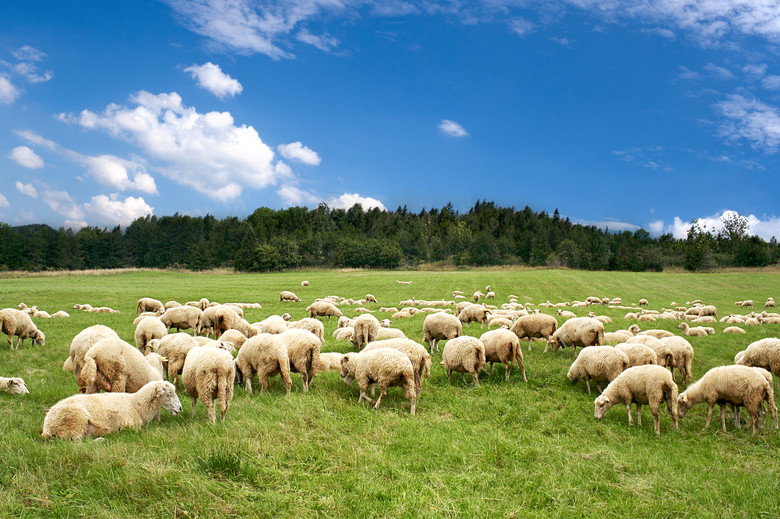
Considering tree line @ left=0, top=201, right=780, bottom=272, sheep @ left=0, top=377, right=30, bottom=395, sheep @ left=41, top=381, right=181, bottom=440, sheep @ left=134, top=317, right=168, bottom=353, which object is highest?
tree line @ left=0, top=201, right=780, bottom=272

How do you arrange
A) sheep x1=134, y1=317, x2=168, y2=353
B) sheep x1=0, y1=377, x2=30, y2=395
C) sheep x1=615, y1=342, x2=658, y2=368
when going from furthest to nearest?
sheep x1=134, y1=317, x2=168, y2=353, sheep x1=615, y1=342, x2=658, y2=368, sheep x1=0, y1=377, x2=30, y2=395

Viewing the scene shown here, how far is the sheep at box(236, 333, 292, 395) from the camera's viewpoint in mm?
9633

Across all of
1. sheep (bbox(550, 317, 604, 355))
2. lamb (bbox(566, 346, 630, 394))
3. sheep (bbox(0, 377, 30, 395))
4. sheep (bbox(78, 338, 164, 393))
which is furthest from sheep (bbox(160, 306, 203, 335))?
lamb (bbox(566, 346, 630, 394))

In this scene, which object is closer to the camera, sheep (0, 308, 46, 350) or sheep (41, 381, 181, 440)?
sheep (41, 381, 181, 440)

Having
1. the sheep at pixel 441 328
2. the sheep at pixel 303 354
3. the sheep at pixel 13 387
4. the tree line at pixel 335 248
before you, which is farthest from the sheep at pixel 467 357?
the tree line at pixel 335 248

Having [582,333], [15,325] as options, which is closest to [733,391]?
[582,333]

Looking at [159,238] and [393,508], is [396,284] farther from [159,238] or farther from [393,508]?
[159,238]

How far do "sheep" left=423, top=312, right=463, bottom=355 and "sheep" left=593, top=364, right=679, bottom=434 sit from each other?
6152mm

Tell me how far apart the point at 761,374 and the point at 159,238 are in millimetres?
130667

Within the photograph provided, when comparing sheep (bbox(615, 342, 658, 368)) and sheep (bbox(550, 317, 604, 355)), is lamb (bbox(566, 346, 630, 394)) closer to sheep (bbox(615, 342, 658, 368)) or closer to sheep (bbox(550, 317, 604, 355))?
sheep (bbox(615, 342, 658, 368))

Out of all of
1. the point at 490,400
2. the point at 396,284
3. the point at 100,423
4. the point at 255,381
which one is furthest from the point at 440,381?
the point at 396,284

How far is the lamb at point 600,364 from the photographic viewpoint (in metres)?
10.2

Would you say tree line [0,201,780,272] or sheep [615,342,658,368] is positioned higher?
tree line [0,201,780,272]

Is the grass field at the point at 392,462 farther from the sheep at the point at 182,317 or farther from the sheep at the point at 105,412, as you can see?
the sheep at the point at 182,317
